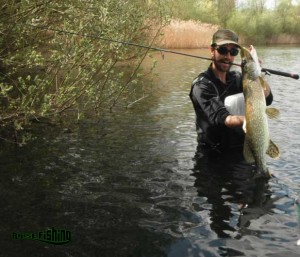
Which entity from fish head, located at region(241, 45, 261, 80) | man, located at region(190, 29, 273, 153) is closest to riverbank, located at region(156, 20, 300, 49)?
man, located at region(190, 29, 273, 153)

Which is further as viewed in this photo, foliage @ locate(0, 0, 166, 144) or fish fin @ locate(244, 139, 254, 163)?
foliage @ locate(0, 0, 166, 144)

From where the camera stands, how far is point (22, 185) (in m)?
6.54

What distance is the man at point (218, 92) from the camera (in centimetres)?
662

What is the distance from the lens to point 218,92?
272 inches

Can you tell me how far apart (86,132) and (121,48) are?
89.9 inches

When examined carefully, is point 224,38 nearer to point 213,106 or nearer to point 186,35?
point 213,106

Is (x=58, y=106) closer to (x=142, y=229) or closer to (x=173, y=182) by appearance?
(x=173, y=182)

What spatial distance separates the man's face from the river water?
180 cm

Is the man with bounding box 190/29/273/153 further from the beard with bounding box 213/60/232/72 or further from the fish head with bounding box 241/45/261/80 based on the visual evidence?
the fish head with bounding box 241/45/261/80

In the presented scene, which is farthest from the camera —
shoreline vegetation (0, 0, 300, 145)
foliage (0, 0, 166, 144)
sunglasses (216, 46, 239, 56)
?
shoreline vegetation (0, 0, 300, 145)

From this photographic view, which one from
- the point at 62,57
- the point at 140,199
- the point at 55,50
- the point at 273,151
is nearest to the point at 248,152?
the point at 273,151

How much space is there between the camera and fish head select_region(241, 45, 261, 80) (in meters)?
5.37

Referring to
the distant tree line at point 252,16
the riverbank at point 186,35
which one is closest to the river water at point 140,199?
the riverbank at point 186,35

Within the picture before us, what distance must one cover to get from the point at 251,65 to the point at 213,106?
3.87 feet
